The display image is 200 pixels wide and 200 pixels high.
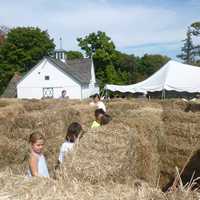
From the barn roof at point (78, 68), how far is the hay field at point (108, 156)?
155 feet

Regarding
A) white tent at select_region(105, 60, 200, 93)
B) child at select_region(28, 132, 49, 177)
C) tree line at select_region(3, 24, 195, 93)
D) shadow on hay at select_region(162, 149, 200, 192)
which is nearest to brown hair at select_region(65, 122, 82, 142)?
child at select_region(28, 132, 49, 177)

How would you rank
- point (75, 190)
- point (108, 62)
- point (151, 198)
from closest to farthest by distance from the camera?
1. point (151, 198)
2. point (75, 190)
3. point (108, 62)

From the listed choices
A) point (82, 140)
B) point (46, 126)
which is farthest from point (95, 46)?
point (82, 140)

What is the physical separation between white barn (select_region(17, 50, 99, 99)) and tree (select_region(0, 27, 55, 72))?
6.03m

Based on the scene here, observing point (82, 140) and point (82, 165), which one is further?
point (82, 140)

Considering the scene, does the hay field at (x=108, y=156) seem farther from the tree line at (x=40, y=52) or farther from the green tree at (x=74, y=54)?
the green tree at (x=74, y=54)

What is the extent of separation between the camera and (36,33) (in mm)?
72375

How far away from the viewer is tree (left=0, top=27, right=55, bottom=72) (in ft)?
229

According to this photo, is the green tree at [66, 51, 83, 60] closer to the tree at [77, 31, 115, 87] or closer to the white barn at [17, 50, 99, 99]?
the tree at [77, 31, 115, 87]

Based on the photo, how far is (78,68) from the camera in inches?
2680

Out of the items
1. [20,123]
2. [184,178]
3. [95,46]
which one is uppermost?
[95,46]

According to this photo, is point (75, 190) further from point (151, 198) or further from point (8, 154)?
point (8, 154)

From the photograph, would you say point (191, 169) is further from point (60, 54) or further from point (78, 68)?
point (60, 54)

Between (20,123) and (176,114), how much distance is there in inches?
158
